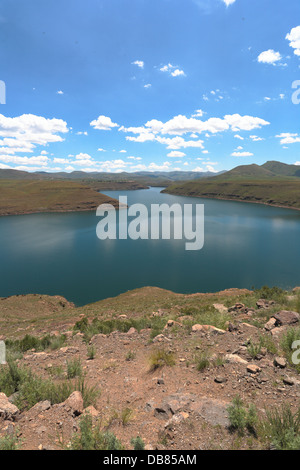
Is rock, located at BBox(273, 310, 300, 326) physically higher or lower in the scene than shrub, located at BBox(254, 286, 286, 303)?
higher

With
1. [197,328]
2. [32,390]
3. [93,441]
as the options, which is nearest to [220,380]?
[93,441]

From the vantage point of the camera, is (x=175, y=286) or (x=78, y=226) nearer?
(x=175, y=286)

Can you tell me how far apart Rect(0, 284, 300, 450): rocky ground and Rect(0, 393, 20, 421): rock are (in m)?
0.02

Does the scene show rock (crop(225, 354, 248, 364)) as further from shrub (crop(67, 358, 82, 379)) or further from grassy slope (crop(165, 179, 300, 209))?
grassy slope (crop(165, 179, 300, 209))

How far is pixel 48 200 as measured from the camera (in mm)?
122688

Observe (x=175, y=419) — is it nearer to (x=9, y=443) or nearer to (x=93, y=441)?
(x=93, y=441)

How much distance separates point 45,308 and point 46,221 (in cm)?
7395

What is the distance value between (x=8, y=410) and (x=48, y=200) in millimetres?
133017

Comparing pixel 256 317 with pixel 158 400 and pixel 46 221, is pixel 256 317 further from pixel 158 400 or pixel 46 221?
pixel 46 221

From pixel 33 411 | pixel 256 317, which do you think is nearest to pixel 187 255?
pixel 256 317

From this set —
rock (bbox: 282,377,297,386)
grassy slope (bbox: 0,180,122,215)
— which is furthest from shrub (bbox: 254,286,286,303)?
grassy slope (bbox: 0,180,122,215)

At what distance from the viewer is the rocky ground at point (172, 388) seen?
421 cm

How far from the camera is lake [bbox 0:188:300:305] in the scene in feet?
116
